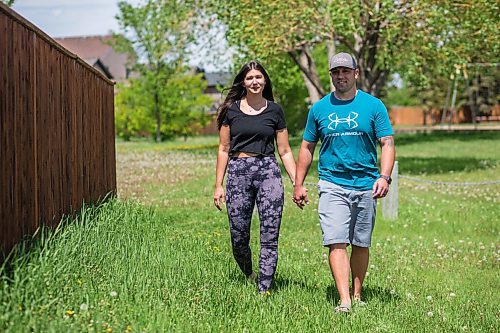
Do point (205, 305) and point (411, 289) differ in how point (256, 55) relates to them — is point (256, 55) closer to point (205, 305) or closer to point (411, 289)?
point (411, 289)

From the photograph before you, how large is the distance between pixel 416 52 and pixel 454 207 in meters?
7.41

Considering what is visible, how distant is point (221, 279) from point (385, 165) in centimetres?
174

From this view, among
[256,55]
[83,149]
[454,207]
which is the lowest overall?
[454,207]

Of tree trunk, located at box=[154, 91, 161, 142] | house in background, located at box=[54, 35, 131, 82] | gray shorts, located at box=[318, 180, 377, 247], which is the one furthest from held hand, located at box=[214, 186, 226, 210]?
house in background, located at box=[54, 35, 131, 82]

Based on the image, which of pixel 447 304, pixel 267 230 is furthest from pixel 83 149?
pixel 447 304

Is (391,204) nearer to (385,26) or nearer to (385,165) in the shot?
(385,165)

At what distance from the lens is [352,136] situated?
6.35m

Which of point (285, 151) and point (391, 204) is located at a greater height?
point (285, 151)

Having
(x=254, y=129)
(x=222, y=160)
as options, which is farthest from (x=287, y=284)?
(x=254, y=129)

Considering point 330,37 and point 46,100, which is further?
point 330,37

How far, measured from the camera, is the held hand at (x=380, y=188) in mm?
6262

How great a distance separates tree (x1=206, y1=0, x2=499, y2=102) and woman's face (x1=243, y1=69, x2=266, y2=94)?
492 inches

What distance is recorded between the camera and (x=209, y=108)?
55.4 metres

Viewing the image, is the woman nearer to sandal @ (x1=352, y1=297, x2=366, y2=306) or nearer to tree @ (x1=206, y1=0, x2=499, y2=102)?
sandal @ (x1=352, y1=297, x2=366, y2=306)
